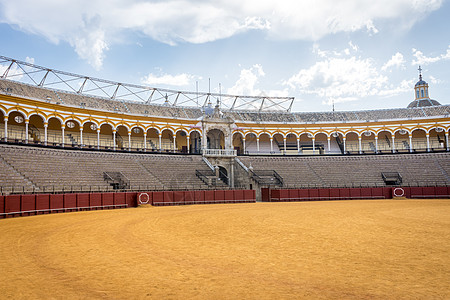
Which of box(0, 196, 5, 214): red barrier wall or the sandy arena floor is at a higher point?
box(0, 196, 5, 214): red barrier wall

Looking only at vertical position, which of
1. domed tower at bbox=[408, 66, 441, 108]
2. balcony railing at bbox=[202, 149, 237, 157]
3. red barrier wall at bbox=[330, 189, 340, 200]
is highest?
domed tower at bbox=[408, 66, 441, 108]

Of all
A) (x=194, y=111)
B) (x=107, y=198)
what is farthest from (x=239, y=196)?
(x=194, y=111)

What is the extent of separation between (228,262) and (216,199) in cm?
2323

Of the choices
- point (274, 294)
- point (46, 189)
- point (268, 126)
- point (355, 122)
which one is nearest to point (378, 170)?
point (355, 122)

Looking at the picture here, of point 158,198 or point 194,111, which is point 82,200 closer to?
point 158,198

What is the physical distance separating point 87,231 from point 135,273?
7.14 metres

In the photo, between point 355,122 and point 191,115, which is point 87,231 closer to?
point 191,115

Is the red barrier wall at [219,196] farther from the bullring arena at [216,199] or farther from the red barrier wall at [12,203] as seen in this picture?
the red barrier wall at [12,203]

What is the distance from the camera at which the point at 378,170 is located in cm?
4106

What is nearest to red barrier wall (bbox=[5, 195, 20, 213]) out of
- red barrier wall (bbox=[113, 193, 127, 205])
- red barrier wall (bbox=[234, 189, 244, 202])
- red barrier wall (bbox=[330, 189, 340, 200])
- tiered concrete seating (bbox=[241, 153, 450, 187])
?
red barrier wall (bbox=[113, 193, 127, 205])

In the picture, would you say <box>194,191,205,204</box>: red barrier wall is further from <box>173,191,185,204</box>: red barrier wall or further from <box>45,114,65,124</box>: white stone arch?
<box>45,114,65,124</box>: white stone arch

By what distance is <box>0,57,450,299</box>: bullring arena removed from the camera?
7305 millimetres

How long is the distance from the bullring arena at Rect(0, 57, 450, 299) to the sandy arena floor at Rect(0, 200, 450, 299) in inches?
2.2

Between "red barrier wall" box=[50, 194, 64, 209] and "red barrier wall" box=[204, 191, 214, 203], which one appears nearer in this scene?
"red barrier wall" box=[50, 194, 64, 209]
